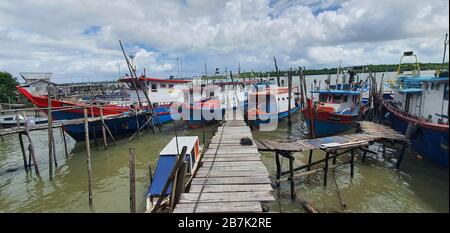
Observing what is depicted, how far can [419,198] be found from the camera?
884 centimetres

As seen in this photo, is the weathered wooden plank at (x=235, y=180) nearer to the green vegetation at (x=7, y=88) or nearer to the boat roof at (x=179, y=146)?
the boat roof at (x=179, y=146)

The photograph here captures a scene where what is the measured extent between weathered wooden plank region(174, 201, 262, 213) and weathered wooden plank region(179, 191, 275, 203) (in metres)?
0.17

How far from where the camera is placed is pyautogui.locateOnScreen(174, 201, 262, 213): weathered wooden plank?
17.4ft

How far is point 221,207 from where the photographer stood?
5457 mm

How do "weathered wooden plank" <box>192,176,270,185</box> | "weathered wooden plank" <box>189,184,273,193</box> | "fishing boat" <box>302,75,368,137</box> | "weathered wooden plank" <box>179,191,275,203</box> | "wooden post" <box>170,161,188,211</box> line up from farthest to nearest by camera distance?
1. "fishing boat" <box>302,75,368,137</box>
2. "weathered wooden plank" <box>192,176,270,185</box>
3. "weathered wooden plank" <box>189,184,273,193</box>
4. "weathered wooden plank" <box>179,191,275,203</box>
5. "wooden post" <box>170,161,188,211</box>

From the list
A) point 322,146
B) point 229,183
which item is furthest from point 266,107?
point 229,183

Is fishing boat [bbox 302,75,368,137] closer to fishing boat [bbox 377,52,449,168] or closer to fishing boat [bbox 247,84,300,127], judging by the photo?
fishing boat [bbox 377,52,449,168]

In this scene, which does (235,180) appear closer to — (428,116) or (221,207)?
(221,207)

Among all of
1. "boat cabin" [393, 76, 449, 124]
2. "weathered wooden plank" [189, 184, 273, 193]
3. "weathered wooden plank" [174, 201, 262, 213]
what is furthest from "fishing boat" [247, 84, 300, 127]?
"weathered wooden plank" [174, 201, 262, 213]

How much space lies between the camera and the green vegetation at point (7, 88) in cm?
3272

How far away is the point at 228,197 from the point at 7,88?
138 ft

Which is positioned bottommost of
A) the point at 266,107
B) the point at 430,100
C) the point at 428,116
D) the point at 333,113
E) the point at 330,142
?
the point at 330,142

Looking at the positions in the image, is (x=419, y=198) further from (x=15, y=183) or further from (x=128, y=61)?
(x=128, y=61)
